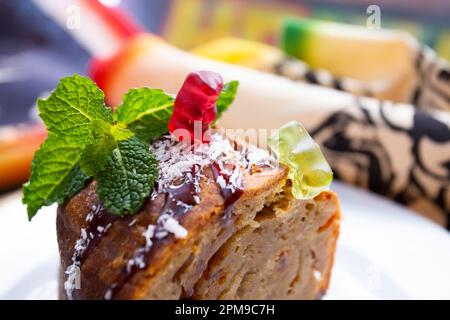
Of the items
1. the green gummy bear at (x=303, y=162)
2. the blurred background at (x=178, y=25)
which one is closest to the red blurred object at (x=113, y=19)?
the blurred background at (x=178, y=25)

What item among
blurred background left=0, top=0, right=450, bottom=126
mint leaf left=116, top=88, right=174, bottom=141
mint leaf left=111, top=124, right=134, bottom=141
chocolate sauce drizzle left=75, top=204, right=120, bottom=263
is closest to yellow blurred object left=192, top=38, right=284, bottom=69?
blurred background left=0, top=0, right=450, bottom=126

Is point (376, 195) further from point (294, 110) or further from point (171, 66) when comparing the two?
point (171, 66)

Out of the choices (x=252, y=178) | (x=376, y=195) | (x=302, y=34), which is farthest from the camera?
(x=302, y=34)

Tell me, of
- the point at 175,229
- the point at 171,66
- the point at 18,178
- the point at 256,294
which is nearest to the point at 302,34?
the point at 171,66

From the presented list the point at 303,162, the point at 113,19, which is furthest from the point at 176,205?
the point at 113,19

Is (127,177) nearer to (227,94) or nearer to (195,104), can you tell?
(195,104)
